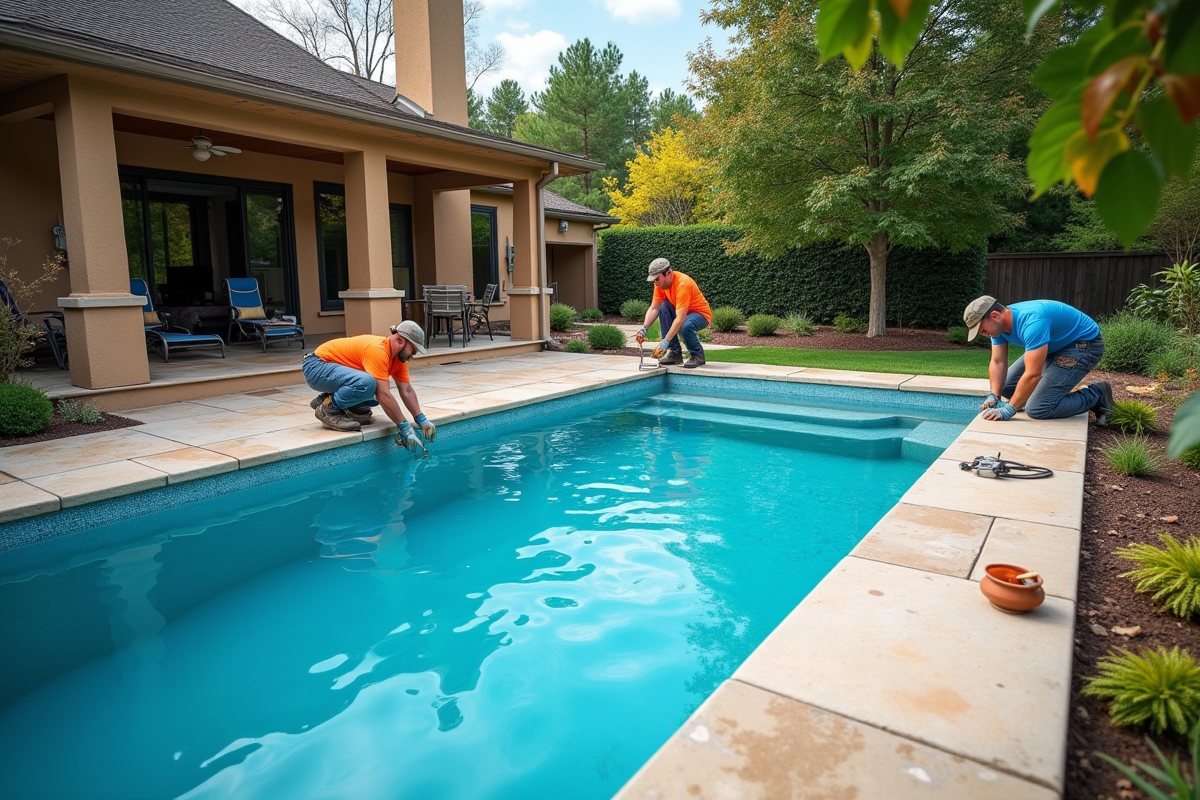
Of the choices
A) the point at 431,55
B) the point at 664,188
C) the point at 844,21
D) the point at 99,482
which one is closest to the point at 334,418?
the point at 99,482

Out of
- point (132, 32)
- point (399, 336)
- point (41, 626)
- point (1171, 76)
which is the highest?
point (132, 32)

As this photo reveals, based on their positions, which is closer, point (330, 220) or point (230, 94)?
point (230, 94)

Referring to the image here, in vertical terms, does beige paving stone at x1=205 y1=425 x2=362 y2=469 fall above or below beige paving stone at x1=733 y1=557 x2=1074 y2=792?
above

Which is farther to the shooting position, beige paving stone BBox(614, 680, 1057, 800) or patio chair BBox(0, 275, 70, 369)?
patio chair BBox(0, 275, 70, 369)

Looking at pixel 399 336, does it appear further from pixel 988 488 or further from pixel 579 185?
pixel 579 185

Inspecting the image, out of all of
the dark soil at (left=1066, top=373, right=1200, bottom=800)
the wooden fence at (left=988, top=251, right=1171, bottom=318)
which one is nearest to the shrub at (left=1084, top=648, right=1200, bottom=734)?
the dark soil at (left=1066, top=373, right=1200, bottom=800)

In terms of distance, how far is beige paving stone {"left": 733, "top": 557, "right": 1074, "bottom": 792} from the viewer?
1.94 metres

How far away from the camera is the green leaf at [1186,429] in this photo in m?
0.70

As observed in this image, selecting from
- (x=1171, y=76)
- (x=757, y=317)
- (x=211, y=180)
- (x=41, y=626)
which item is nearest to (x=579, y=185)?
(x=757, y=317)

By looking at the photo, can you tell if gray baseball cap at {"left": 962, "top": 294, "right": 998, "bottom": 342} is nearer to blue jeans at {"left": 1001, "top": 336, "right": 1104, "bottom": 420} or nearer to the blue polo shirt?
the blue polo shirt

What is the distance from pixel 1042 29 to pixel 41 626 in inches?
462

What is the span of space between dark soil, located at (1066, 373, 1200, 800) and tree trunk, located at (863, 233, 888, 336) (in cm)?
751

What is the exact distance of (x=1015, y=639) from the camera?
2445mm

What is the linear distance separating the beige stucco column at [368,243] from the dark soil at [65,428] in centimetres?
333
